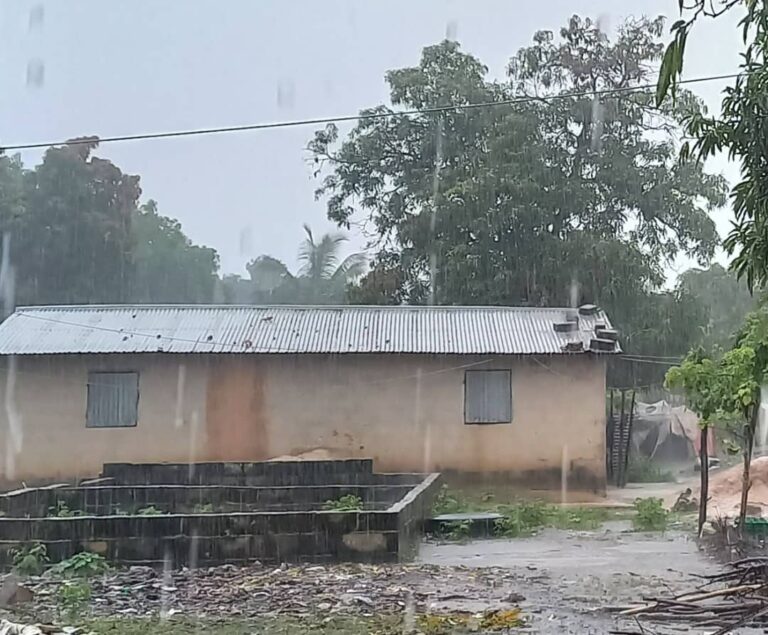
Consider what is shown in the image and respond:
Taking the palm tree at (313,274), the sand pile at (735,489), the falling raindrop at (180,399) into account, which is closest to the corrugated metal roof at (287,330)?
Answer: the falling raindrop at (180,399)

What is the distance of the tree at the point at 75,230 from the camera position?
2386 cm

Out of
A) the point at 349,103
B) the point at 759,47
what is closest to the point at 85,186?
the point at 349,103

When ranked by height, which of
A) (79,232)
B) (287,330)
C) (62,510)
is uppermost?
(79,232)

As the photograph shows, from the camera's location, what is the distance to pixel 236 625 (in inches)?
254

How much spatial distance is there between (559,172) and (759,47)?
18.2 metres

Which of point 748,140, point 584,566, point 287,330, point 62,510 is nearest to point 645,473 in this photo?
point 287,330

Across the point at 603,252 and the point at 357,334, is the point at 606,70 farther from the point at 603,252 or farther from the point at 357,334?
the point at 357,334

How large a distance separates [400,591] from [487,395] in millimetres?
9477

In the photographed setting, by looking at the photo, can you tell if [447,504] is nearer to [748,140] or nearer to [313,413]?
[313,413]

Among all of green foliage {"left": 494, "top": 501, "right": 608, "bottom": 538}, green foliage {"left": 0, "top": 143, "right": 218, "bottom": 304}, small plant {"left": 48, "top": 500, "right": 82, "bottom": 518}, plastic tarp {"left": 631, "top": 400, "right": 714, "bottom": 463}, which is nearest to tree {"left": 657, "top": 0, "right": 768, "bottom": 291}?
green foliage {"left": 494, "top": 501, "right": 608, "bottom": 538}

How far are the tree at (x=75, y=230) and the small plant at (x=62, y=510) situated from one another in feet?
43.5

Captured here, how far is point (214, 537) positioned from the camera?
8.59 metres

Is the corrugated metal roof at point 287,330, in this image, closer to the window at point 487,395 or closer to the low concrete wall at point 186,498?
the window at point 487,395

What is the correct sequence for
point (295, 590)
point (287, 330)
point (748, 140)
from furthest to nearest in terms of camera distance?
point (287, 330), point (295, 590), point (748, 140)
